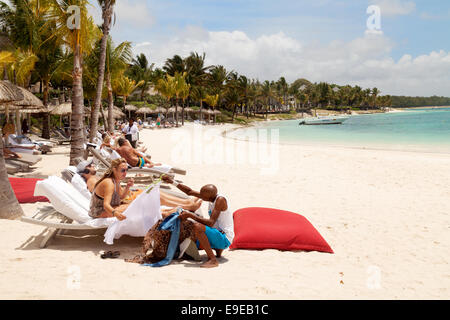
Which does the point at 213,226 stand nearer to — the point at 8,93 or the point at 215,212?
the point at 215,212

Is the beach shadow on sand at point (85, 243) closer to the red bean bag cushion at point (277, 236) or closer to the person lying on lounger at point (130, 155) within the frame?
the red bean bag cushion at point (277, 236)

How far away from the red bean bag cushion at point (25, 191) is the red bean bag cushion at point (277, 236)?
3.85 meters

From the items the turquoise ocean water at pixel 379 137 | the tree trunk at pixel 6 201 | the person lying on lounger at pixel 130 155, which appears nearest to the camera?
the tree trunk at pixel 6 201

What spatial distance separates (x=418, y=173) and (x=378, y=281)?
7.97 metres

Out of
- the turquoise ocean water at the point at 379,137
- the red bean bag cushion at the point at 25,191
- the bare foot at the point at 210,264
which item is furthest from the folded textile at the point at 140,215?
the turquoise ocean water at the point at 379,137

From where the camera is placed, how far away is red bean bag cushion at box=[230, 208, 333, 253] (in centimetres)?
425

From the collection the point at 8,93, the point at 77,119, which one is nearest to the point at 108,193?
the point at 8,93

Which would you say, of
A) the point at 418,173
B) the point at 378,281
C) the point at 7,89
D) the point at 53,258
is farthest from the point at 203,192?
the point at 418,173

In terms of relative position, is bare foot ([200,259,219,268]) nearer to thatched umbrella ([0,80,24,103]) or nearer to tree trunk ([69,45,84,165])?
tree trunk ([69,45,84,165])

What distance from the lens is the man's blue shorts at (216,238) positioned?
12.1ft

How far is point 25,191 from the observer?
6.22 metres

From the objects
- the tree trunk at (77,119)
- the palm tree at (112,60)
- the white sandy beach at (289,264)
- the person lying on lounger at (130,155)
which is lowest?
the white sandy beach at (289,264)

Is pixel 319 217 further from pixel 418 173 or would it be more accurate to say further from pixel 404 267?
pixel 418 173
